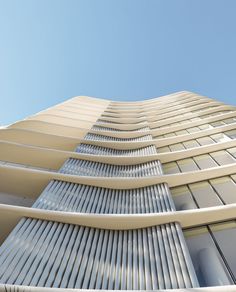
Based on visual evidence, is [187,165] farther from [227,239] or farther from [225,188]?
[227,239]

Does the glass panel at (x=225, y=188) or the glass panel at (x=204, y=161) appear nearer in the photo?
the glass panel at (x=225, y=188)

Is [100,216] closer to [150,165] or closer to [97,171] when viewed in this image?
[97,171]

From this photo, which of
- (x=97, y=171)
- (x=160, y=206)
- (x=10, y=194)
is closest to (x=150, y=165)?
(x=97, y=171)

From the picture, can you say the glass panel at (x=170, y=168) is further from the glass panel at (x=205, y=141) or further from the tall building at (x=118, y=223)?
the glass panel at (x=205, y=141)

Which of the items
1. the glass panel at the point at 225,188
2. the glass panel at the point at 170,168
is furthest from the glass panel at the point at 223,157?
the glass panel at the point at 225,188

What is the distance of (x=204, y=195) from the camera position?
300 inches

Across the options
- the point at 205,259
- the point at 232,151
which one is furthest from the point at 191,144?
the point at 205,259

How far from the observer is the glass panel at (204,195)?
7.21 m

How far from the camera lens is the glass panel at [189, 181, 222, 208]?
7.21 metres

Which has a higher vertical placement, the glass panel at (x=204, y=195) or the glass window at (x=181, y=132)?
the glass window at (x=181, y=132)

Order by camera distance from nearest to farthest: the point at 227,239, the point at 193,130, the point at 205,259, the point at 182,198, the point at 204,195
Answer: the point at 205,259 → the point at 227,239 → the point at 204,195 → the point at 182,198 → the point at 193,130

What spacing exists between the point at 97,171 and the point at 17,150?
9.60ft

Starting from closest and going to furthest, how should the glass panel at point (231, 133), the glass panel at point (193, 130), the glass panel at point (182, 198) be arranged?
1. the glass panel at point (182, 198)
2. the glass panel at point (231, 133)
3. the glass panel at point (193, 130)

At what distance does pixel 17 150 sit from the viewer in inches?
381
